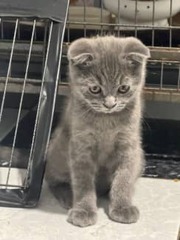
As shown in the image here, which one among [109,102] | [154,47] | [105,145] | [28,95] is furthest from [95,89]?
[28,95]

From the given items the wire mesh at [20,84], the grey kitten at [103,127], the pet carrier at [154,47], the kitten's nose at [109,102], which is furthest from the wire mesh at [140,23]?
the kitten's nose at [109,102]

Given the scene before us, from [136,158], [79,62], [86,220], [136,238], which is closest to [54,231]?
[86,220]

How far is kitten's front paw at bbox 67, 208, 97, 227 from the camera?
1599mm

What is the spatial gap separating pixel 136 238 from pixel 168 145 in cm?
88

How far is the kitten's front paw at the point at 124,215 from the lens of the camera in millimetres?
1619

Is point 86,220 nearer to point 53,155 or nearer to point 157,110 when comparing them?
point 53,155

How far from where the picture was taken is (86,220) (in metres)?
1.60

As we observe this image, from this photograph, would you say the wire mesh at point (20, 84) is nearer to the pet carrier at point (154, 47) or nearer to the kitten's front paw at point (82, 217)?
the pet carrier at point (154, 47)

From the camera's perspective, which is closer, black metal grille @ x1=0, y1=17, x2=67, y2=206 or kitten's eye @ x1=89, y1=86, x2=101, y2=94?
kitten's eye @ x1=89, y1=86, x2=101, y2=94

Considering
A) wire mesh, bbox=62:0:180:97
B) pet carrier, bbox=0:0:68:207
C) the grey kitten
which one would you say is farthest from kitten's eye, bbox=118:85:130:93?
wire mesh, bbox=62:0:180:97

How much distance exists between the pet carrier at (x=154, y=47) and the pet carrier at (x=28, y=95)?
21 centimetres

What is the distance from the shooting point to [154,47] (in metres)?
2.25

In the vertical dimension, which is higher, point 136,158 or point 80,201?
point 136,158

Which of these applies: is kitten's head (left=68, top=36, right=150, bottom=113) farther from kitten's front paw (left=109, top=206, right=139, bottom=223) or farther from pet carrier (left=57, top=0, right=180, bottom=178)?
pet carrier (left=57, top=0, right=180, bottom=178)
